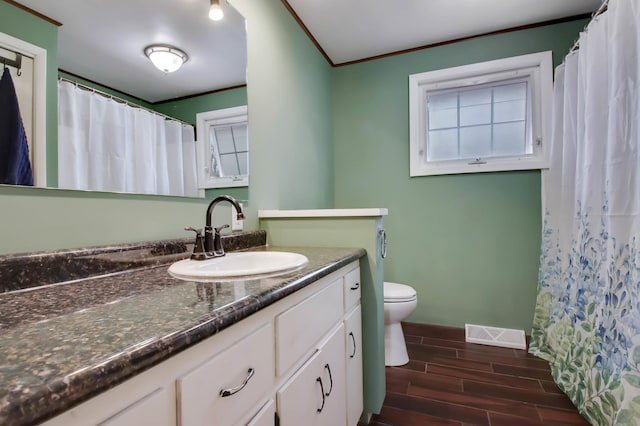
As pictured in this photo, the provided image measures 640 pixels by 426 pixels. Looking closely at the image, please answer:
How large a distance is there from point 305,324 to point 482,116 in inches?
89.0

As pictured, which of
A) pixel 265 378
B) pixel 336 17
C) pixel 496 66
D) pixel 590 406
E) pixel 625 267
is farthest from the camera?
pixel 496 66

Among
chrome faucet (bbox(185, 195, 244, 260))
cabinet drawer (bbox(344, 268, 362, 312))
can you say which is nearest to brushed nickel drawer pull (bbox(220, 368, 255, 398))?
chrome faucet (bbox(185, 195, 244, 260))

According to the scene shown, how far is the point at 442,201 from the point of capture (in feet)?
7.96

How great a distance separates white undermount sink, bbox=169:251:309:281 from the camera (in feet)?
2.66

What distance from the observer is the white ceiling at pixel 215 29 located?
0.92m

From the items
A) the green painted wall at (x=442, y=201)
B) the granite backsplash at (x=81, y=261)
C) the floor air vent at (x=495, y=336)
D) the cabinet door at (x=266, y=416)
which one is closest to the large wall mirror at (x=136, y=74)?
the granite backsplash at (x=81, y=261)

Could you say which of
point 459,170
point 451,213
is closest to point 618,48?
point 459,170

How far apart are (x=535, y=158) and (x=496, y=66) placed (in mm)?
733

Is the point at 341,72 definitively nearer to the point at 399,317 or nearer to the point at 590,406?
the point at 399,317

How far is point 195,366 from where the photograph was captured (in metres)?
0.51

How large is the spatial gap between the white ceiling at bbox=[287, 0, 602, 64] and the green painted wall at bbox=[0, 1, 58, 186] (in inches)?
60.6

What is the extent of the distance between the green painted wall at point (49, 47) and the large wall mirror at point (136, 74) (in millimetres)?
13

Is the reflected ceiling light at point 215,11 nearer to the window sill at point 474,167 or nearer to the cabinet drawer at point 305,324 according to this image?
the cabinet drawer at point 305,324

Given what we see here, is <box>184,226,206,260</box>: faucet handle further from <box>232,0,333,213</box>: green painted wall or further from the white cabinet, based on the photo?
<box>232,0,333,213</box>: green painted wall
